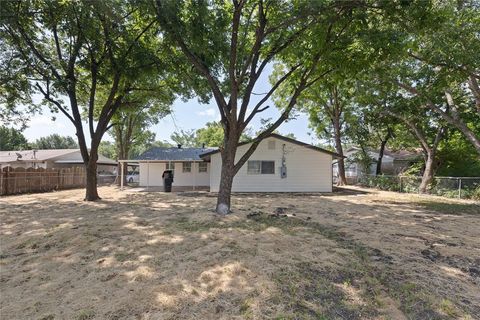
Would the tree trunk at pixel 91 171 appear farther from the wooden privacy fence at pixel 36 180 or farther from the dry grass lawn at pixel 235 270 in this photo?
the wooden privacy fence at pixel 36 180

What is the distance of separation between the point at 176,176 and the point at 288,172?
27.9 feet

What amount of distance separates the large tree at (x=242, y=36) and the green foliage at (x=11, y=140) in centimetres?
4769

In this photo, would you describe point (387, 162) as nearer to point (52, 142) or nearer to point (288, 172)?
point (288, 172)

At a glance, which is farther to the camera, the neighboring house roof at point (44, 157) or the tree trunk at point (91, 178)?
the neighboring house roof at point (44, 157)

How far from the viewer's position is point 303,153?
18141 millimetres

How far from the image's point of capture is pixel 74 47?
37.9ft

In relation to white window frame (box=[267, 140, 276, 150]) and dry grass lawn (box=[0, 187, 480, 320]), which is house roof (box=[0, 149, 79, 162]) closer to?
white window frame (box=[267, 140, 276, 150])

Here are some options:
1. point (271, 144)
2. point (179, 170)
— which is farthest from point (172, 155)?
point (271, 144)

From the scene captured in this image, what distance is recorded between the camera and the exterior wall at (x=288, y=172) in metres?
17.8

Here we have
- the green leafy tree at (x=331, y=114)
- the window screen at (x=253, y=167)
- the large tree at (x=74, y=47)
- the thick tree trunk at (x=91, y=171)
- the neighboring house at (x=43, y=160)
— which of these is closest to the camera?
the large tree at (x=74, y=47)

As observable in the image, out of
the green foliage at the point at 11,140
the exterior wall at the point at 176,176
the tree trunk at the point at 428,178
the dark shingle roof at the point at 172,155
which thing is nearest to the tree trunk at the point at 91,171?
the dark shingle roof at the point at 172,155

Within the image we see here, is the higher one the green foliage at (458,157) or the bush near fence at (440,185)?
the green foliage at (458,157)

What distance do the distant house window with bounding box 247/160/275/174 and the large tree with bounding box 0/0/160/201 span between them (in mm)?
8109

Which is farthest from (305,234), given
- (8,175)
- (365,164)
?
(365,164)
